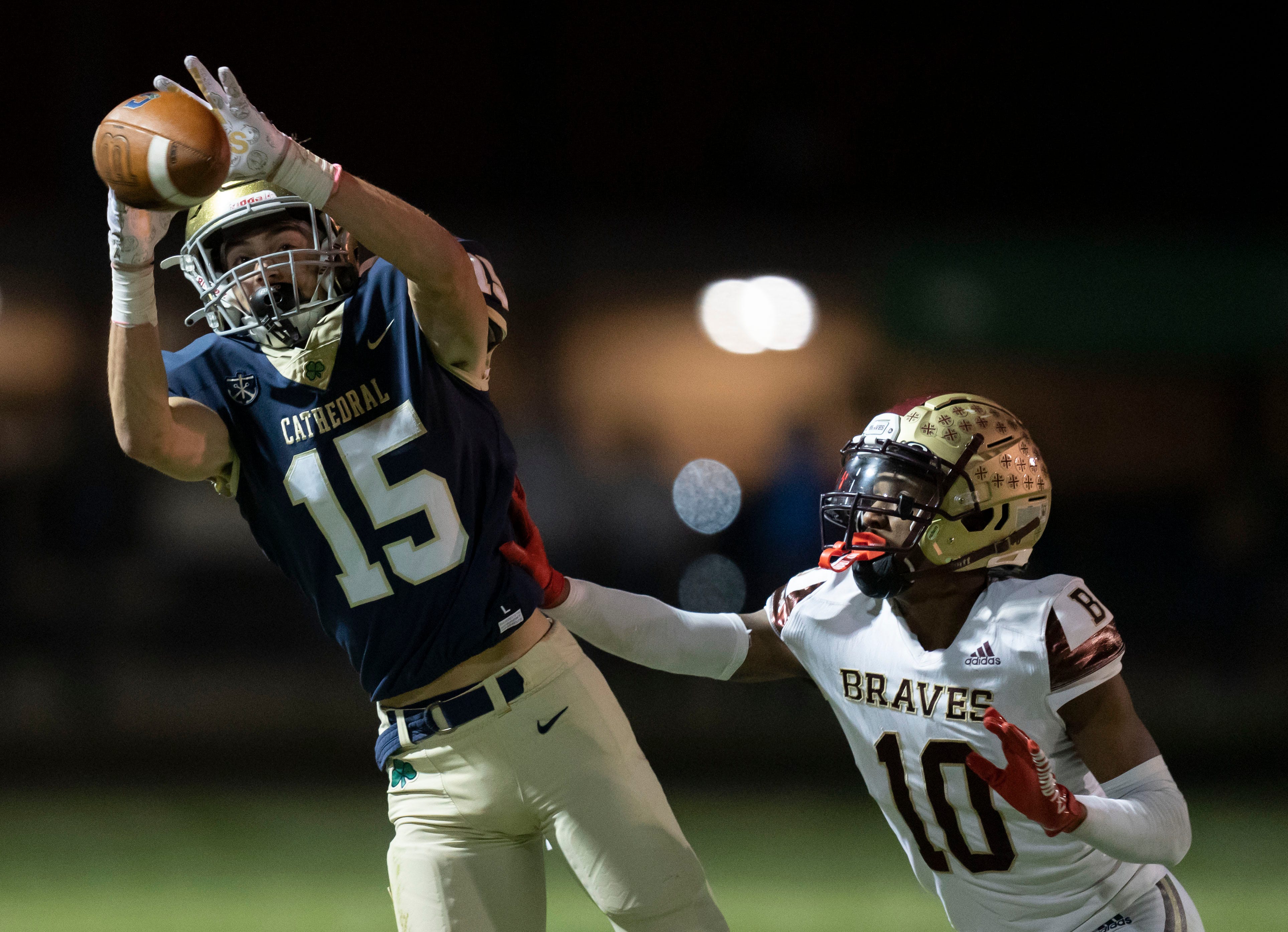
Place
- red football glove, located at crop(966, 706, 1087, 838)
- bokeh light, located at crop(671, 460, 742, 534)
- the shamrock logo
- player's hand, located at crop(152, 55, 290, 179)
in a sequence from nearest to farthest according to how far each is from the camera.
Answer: red football glove, located at crop(966, 706, 1087, 838) → player's hand, located at crop(152, 55, 290, 179) → the shamrock logo → bokeh light, located at crop(671, 460, 742, 534)

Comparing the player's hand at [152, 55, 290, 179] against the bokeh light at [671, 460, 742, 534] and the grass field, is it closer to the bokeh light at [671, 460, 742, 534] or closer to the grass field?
the grass field

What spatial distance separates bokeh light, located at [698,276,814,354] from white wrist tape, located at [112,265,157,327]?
7253 mm

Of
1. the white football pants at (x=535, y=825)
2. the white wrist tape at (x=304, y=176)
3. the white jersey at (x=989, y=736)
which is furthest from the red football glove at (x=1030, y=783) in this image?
the white wrist tape at (x=304, y=176)

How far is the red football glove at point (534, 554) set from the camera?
2359 mm

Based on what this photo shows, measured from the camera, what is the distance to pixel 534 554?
7.88 ft

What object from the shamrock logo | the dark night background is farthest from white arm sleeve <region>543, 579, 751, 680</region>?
the dark night background

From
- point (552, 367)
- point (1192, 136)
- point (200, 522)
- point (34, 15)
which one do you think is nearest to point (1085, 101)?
point (1192, 136)

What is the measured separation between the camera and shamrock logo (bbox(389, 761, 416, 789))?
230 centimetres

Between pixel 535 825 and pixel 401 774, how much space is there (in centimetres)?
27

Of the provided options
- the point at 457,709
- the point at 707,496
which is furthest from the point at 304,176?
the point at 707,496

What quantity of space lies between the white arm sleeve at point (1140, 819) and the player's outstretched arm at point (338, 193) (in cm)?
130

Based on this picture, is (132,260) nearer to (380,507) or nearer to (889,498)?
(380,507)

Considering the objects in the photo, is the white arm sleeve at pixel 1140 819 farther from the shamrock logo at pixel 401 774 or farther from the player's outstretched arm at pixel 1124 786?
the shamrock logo at pixel 401 774

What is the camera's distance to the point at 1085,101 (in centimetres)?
954
